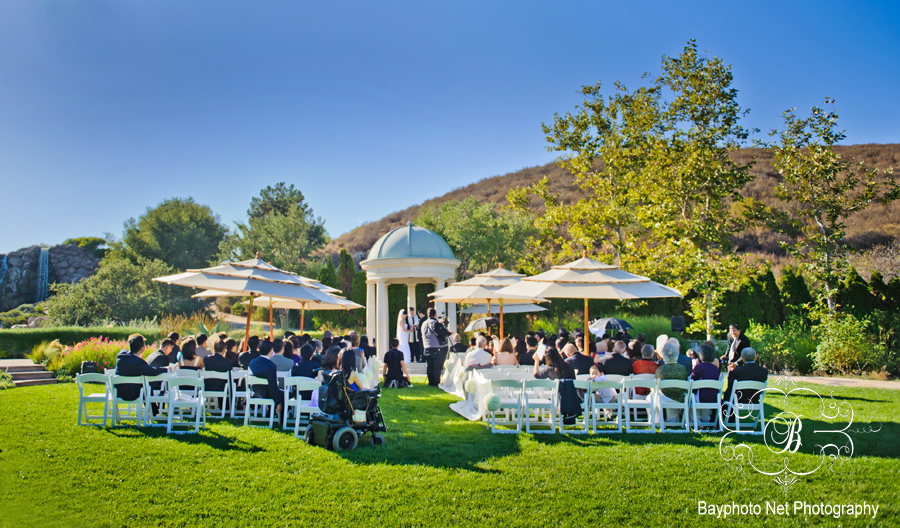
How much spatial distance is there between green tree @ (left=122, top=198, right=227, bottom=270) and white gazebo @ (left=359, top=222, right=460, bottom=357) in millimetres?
33177

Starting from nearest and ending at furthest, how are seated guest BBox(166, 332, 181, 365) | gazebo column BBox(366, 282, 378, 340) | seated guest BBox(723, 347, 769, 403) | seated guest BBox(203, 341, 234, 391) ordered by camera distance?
seated guest BBox(723, 347, 769, 403) < seated guest BBox(203, 341, 234, 391) < seated guest BBox(166, 332, 181, 365) < gazebo column BBox(366, 282, 378, 340)

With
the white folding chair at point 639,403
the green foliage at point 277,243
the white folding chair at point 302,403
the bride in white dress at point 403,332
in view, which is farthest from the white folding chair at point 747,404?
the green foliage at point 277,243

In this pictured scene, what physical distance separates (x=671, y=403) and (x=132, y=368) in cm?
825

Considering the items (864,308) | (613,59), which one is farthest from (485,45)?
(864,308)

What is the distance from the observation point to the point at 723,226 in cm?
1742

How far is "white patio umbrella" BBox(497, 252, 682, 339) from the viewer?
1016 centimetres

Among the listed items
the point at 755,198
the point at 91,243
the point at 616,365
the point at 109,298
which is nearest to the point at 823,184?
the point at 616,365

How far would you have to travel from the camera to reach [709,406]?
8.03 meters

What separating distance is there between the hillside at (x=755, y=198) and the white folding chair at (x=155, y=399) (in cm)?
2009

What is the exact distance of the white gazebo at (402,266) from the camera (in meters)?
19.9

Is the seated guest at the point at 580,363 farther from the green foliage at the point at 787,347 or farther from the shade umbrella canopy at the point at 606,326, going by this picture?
the green foliage at the point at 787,347

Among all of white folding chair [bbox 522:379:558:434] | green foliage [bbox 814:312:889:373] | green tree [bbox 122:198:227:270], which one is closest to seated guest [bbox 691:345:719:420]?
white folding chair [bbox 522:379:558:434]

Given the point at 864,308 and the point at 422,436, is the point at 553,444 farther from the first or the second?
the point at 864,308

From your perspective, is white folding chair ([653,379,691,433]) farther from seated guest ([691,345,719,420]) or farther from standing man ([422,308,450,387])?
standing man ([422,308,450,387])
